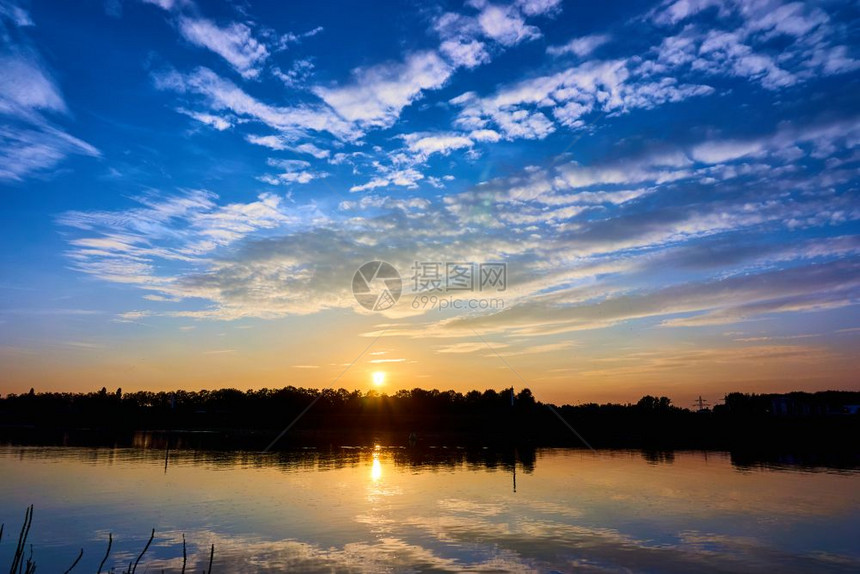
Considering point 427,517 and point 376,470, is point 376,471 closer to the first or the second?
point 376,470

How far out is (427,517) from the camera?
38.1 m

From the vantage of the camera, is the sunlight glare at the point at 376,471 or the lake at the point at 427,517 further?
the sunlight glare at the point at 376,471

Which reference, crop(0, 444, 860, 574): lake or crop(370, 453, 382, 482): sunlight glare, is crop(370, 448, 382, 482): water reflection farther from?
crop(0, 444, 860, 574): lake

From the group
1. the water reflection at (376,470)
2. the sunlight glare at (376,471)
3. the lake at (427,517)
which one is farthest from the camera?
the water reflection at (376,470)

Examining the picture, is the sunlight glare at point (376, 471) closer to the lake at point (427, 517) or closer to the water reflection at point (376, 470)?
the water reflection at point (376, 470)

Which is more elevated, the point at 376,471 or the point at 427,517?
the point at 427,517

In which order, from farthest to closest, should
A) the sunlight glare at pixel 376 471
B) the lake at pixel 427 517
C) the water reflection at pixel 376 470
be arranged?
1. the water reflection at pixel 376 470
2. the sunlight glare at pixel 376 471
3. the lake at pixel 427 517

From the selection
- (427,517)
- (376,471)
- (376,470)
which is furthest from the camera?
(376,470)

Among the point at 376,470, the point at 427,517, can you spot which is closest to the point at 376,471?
the point at 376,470

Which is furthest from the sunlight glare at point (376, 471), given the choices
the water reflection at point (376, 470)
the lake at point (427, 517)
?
the lake at point (427, 517)

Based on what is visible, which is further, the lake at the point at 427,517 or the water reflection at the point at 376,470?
the water reflection at the point at 376,470

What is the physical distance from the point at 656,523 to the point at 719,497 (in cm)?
1582

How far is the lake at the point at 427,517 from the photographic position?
91.5ft

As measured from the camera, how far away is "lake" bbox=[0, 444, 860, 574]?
2788 cm
